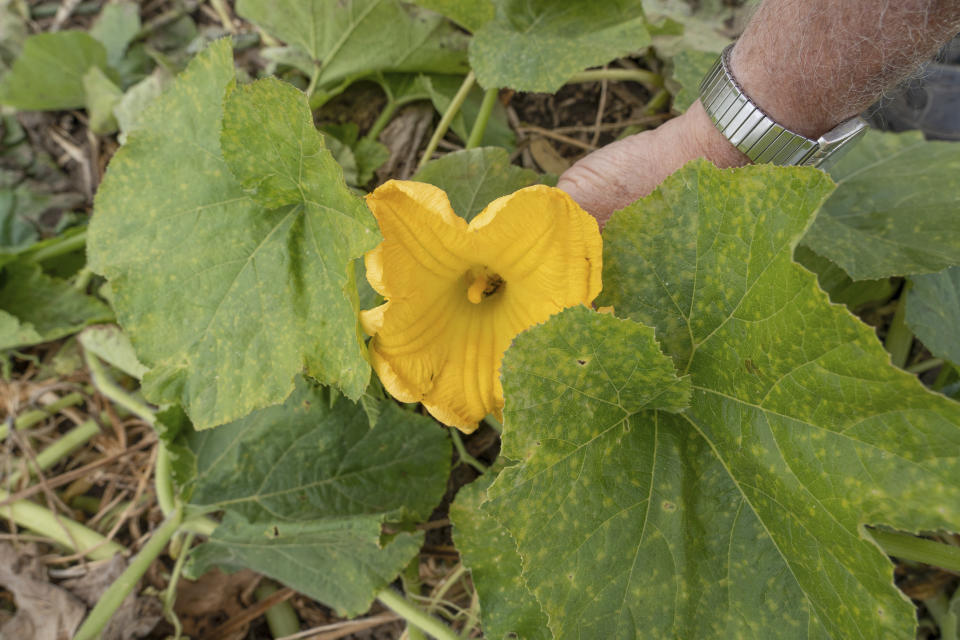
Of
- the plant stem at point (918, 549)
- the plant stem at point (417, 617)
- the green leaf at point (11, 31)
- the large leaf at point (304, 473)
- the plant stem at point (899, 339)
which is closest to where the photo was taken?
the plant stem at point (918, 549)

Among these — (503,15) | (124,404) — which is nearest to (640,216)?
(503,15)

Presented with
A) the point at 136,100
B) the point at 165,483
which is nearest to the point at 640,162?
the point at 165,483

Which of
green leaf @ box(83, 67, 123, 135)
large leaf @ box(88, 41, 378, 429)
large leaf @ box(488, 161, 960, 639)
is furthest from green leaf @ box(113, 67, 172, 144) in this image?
large leaf @ box(488, 161, 960, 639)

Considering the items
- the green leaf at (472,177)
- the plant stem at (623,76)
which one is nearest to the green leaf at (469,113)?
the plant stem at (623,76)

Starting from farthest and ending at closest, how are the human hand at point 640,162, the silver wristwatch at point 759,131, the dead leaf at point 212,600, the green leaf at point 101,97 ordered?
1. the green leaf at point 101,97
2. the dead leaf at point 212,600
3. the human hand at point 640,162
4. the silver wristwatch at point 759,131

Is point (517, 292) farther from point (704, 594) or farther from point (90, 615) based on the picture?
point (90, 615)

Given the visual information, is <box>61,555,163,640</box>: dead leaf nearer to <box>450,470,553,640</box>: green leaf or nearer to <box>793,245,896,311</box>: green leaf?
<box>450,470,553,640</box>: green leaf

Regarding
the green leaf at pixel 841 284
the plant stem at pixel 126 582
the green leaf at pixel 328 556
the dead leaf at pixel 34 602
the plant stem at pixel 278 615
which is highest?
the green leaf at pixel 841 284

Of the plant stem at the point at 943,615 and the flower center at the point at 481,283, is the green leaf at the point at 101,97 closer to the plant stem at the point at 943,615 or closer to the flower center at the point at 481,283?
the flower center at the point at 481,283
